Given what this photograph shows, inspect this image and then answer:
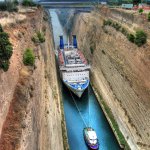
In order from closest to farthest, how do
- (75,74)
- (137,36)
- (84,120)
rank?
(137,36)
(84,120)
(75,74)

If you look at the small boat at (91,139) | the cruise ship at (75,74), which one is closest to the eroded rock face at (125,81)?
the cruise ship at (75,74)

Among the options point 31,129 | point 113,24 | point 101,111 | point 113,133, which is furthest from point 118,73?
point 31,129

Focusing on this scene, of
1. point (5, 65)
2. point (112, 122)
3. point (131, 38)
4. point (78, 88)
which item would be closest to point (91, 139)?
point (112, 122)

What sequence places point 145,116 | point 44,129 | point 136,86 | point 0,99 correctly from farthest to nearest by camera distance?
point 136,86 → point 145,116 → point 44,129 → point 0,99

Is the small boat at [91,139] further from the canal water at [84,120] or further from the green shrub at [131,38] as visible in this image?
the green shrub at [131,38]

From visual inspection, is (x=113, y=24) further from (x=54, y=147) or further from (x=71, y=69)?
(x=54, y=147)

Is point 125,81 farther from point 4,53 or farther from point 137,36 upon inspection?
point 4,53

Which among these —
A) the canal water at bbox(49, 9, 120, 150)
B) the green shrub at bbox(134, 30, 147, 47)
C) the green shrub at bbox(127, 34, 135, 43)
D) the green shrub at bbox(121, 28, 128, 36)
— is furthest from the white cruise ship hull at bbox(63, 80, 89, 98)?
the green shrub at bbox(134, 30, 147, 47)
